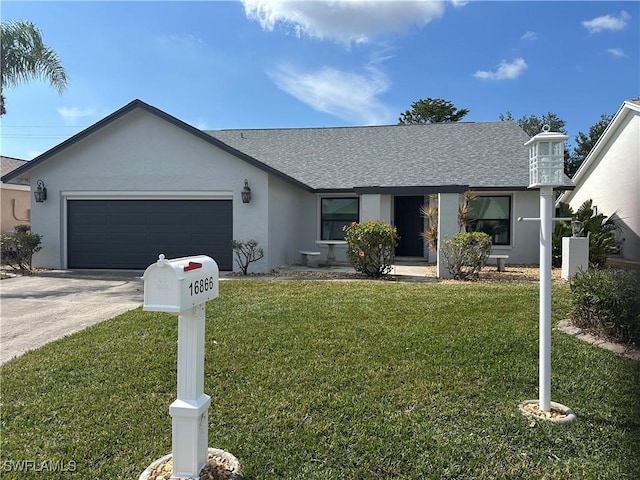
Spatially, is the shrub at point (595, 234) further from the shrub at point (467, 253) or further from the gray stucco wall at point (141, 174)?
the gray stucco wall at point (141, 174)

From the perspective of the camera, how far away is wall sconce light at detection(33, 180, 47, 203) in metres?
12.7

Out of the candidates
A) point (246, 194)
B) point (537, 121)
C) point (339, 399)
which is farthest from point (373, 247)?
point (537, 121)

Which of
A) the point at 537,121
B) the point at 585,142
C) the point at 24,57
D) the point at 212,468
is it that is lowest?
the point at 212,468

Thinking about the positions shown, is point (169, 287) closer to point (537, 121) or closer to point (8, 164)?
point (8, 164)

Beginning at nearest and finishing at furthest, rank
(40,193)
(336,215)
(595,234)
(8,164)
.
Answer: (595,234)
(40,193)
(336,215)
(8,164)

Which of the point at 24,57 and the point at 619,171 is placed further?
the point at 619,171

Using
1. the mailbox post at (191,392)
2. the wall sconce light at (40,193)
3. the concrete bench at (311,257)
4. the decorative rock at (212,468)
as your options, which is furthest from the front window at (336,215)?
the mailbox post at (191,392)

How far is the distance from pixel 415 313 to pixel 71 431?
4.74 m

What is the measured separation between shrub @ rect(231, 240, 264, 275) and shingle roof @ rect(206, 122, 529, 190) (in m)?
4.08

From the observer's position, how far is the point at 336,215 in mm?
15680

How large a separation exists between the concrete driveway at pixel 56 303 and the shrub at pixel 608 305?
6.89m

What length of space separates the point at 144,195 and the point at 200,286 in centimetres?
1099

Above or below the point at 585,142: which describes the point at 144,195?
below

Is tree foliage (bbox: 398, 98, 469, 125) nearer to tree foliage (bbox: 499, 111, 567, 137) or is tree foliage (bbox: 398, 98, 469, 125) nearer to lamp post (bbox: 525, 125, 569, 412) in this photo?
tree foliage (bbox: 499, 111, 567, 137)
